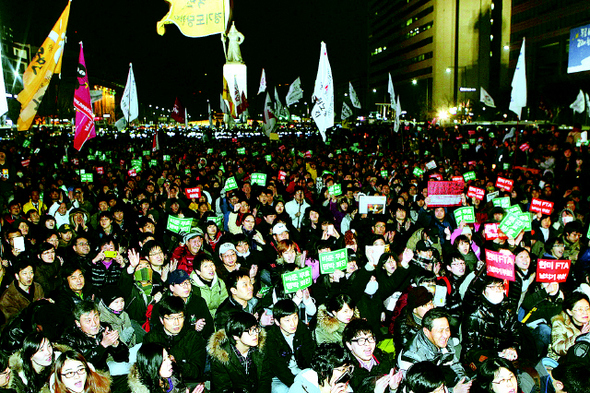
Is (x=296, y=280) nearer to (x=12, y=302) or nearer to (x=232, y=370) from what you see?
(x=232, y=370)

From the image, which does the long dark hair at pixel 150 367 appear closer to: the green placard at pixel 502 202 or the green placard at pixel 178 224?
the green placard at pixel 178 224

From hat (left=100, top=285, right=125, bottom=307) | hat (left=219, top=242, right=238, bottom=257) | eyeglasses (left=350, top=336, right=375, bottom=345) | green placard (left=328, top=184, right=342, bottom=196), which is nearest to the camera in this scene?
eyeglasses (left=350, top=336, right=375, bottom=345)

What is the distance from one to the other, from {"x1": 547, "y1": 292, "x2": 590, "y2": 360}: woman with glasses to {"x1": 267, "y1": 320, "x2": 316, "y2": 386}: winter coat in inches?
87.4

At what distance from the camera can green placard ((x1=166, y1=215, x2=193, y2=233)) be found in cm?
745

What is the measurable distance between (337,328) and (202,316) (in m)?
1.42

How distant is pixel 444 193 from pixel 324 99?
15.3ft

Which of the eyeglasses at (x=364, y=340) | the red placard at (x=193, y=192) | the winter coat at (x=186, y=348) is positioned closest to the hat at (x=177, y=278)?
the winter coat at (x=186, y=348)

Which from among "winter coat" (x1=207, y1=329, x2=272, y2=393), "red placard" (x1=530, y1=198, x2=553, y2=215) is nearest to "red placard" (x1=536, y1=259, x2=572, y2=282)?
"winter coat" (x1=207, y1=329, x2=272, y2=393)

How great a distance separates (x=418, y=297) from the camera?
4680 mm

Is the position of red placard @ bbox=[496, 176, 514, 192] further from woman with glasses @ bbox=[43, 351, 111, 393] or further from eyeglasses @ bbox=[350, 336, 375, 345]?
woman with glasses @ bbox=[43, 351, 111, 393]

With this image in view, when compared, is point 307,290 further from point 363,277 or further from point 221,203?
point 221,203

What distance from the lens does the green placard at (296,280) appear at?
511 centimetres

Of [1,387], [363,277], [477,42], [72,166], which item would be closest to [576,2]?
[477,42]

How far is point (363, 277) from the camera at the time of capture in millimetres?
5832
